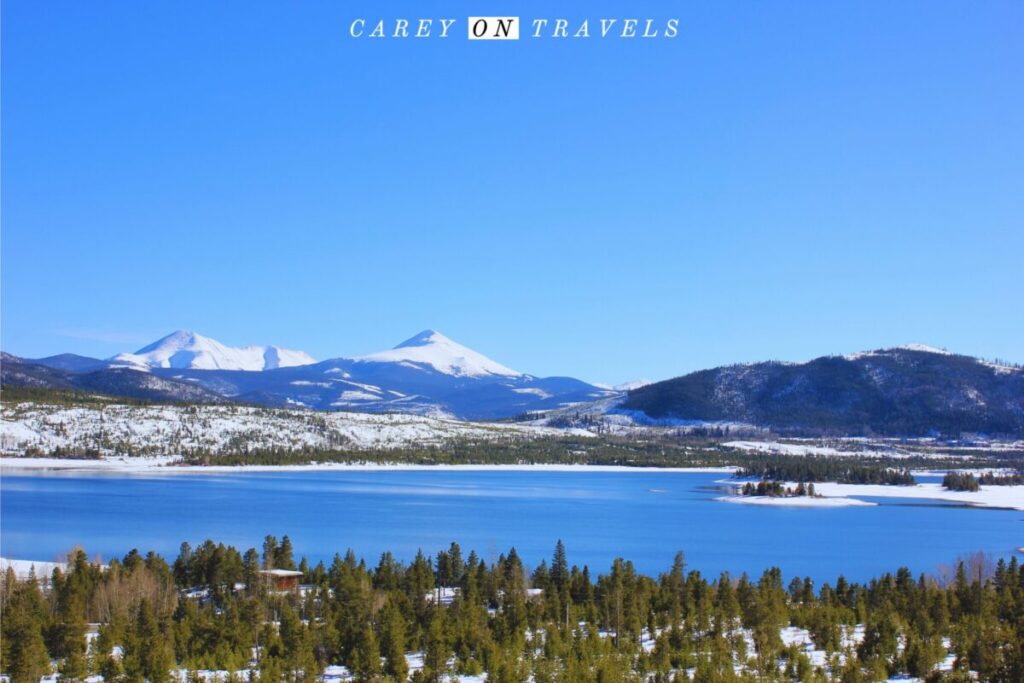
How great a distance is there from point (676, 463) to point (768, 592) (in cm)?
14321

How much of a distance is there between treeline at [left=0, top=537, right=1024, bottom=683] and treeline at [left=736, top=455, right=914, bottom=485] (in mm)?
94226

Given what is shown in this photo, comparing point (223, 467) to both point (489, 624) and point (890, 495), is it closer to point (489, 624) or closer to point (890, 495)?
point (890, 495)

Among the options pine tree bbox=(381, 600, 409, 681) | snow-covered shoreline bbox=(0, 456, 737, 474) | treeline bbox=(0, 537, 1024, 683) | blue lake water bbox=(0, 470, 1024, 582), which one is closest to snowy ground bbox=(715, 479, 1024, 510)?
blue lake water bbox=(0, 470, 1024, 582)

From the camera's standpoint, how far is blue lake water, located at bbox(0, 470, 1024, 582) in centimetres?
7156

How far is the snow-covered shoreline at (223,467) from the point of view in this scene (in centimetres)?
14425

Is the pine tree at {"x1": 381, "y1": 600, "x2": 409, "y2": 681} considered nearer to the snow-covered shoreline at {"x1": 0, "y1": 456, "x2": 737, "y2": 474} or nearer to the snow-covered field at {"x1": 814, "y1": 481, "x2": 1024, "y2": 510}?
the snow-covered field at {"x1": 814, "y1": 481, "x2": 1024, "y2": 510}

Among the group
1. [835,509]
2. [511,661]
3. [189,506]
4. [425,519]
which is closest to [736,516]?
[835,509]

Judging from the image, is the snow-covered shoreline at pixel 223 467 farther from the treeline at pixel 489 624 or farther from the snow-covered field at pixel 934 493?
the treeline at pixel 489 624

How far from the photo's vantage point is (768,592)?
50.2 metres

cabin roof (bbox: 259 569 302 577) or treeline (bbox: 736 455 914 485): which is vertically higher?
treeline (bbox: 736 455 914 485)

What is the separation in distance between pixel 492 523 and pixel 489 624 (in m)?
45.5

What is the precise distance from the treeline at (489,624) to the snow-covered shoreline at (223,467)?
316 ft

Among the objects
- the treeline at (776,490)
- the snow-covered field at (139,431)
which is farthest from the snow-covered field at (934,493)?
the snow-covered field at (139,431)

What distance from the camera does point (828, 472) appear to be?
157250mm
